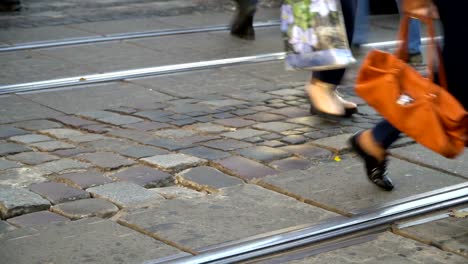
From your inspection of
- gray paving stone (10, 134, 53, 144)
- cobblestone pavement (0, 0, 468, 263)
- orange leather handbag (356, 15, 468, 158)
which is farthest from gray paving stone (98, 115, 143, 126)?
orange leather handbag (356, 15, 468, 158)

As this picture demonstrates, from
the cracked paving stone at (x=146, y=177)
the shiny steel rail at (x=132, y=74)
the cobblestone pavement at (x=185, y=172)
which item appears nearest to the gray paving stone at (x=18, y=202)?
the cobblestone pavement at (x=185, y=172)

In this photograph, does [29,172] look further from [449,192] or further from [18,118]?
[449,192]

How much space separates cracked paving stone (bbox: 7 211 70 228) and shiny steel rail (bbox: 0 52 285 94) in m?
2.51

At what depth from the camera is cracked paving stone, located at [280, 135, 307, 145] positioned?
5359 millimetres

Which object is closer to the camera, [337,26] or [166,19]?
[337,26]

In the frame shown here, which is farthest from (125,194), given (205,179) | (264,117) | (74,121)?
(264,117)

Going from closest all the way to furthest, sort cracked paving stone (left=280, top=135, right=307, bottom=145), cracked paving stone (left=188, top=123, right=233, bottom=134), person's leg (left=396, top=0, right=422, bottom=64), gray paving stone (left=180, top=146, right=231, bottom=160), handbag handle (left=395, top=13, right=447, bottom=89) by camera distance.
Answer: handbag handle (left=395, top=13, right=447, bottom=89) → gray paving stone (left=180, top=146, right=231, bottom=160) → cracked paving stone (left=280, top=135, right=307, bottom=145) → cracked paving stone (left=188, top=123, right=233, bottom=134) → person's leg (left=396, top=0, right=422, bottom=64)

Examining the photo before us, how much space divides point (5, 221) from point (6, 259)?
436mm

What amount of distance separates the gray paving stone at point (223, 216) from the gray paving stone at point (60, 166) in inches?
28.0

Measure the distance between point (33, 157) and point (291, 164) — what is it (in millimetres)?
1347

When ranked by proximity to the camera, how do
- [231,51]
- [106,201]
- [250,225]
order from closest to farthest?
[250,225] < [106,201] < [231,51]

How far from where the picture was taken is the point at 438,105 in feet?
12.3

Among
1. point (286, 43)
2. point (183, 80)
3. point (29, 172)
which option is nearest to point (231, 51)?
point (183, 80)

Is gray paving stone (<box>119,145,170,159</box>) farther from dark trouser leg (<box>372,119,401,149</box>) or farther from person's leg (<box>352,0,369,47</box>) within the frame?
person's leg (<box>352,0,369,47</box>)
